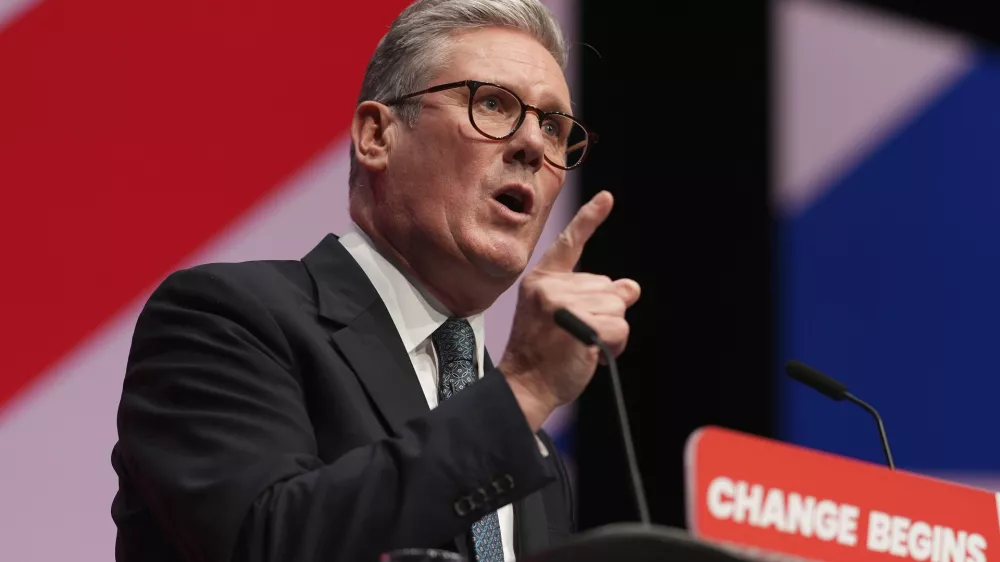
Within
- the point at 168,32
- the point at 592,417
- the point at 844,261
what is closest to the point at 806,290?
the point at 844,261

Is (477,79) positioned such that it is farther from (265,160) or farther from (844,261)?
(844,261)

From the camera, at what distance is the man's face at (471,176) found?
5.96 ft

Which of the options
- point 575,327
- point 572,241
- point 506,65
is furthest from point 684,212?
point 575,327

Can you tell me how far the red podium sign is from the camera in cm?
96

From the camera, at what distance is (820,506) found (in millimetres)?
1031

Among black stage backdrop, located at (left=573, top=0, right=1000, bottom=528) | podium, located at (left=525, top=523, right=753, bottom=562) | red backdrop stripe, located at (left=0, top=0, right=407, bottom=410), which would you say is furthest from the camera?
black stage backdrop, located at (left=573, top=0, right=1000, bottom=528)

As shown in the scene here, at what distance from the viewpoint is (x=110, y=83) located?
2.37m

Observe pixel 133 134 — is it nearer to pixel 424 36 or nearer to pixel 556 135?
pixel 424 36

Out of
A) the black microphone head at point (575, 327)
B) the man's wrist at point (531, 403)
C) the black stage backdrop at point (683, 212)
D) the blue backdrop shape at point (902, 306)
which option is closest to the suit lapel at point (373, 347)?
the man's wrist at point (531, 403)

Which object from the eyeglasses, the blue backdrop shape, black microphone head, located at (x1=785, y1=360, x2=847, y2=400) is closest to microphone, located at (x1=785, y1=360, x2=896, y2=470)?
black microphone head, located at (x1=785, y1=360, x2=847, y2=400)

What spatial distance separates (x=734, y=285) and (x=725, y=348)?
0.59 ft

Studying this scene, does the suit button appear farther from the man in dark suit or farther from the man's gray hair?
the man's gray hair

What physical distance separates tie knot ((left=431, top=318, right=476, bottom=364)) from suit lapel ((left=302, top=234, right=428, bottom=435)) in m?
0.10

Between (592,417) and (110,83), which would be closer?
(110,83)
